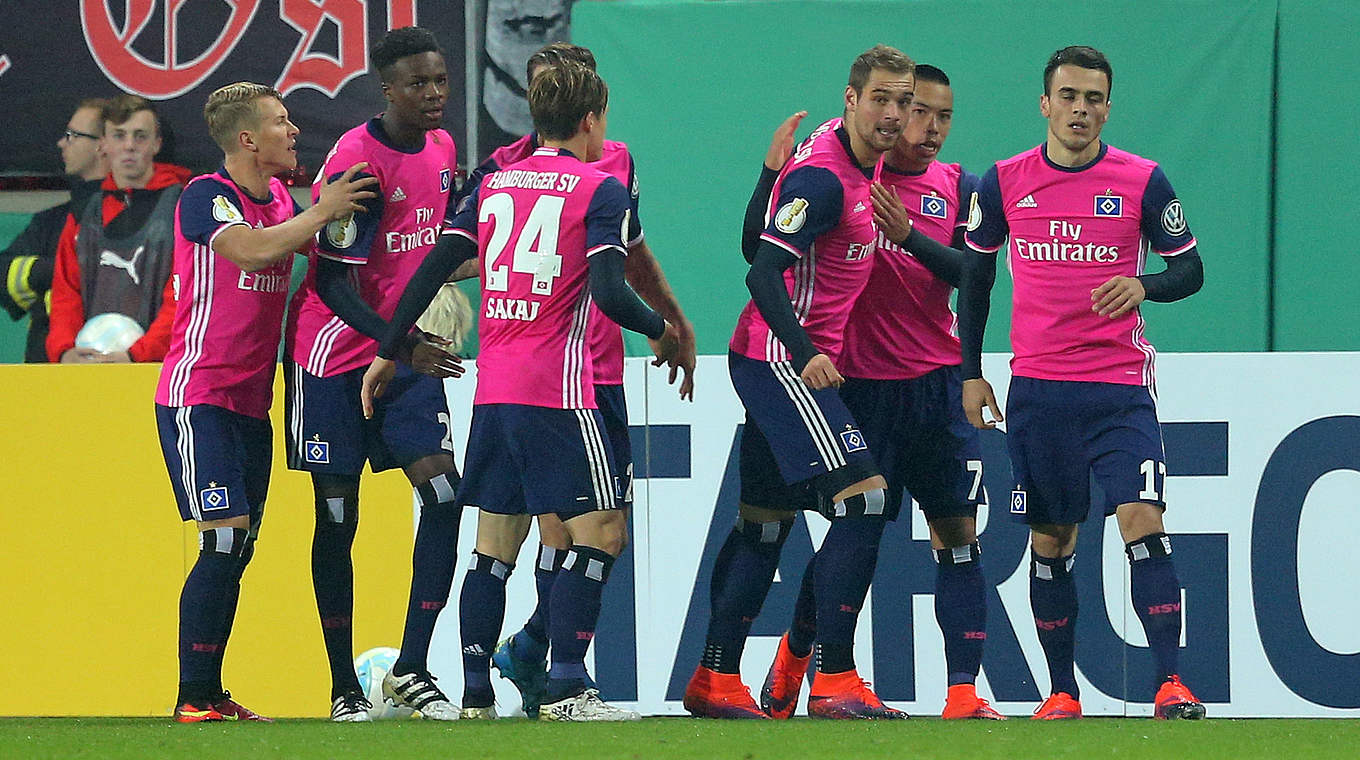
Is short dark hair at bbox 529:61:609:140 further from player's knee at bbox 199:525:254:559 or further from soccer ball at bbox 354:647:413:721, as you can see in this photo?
soccer ball at bbox 354:647:413:721

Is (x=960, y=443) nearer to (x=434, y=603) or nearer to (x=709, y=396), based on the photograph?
(x=709, y=396)

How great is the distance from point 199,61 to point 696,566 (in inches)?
147

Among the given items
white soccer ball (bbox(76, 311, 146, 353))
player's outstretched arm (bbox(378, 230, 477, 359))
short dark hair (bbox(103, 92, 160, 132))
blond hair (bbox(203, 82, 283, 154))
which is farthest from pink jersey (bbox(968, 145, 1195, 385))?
short dark hair (bbox(103, 92, 160, 132))

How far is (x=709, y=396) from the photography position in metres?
6.59

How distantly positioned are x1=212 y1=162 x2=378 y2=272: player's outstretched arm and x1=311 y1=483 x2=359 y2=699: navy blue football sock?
775mm

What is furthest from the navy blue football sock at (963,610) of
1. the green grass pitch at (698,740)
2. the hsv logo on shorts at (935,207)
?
the hsv logo on shorts at (935,207)

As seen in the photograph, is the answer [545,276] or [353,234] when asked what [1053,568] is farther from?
[353,234]

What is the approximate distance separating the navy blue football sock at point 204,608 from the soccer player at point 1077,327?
7.35 feet

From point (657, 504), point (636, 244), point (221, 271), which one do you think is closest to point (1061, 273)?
point (636, 244)

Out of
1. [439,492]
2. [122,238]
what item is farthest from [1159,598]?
[122,238]

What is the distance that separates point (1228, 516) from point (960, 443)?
1.24m

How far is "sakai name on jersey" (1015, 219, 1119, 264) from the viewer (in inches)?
212

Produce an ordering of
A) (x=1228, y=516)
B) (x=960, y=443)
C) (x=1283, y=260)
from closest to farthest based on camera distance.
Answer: (x=960, y=443) < (x=1228, y=516) < (x=1283, y=260)

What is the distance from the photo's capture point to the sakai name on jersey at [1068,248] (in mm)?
5375
